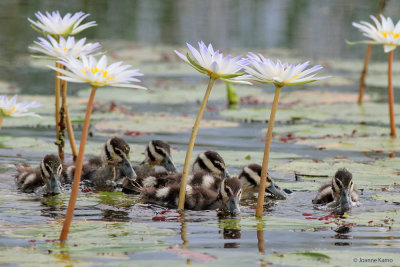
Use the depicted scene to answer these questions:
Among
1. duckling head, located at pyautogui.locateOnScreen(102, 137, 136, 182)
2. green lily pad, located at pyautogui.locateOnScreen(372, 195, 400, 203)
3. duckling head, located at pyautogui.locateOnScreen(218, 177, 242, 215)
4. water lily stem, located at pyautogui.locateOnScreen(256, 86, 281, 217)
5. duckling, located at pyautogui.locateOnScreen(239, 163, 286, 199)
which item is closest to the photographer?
water lily stem, located at pyautogui.locateOnScreen(256, 86, 281, 217)

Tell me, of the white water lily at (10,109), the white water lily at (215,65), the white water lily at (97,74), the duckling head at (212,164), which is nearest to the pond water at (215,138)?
the duckling head at (212,164)

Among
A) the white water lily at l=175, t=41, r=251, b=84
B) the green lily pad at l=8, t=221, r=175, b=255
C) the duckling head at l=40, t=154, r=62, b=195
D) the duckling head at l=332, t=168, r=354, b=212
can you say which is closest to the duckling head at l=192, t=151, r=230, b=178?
the duckling head at l=332, t=168, r=354, b=212

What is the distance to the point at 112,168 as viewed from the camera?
7707 mm

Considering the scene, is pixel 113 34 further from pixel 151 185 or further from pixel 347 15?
pixel 151 185

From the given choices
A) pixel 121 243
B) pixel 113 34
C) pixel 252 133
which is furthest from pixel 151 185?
pixel 113 34

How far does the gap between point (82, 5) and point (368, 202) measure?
1584 centimetres

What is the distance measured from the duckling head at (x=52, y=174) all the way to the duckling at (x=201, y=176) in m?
0.72

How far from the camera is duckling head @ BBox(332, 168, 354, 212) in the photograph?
6.32m

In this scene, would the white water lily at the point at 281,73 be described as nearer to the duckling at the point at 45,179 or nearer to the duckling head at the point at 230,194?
the duckling head at the point at 230,194

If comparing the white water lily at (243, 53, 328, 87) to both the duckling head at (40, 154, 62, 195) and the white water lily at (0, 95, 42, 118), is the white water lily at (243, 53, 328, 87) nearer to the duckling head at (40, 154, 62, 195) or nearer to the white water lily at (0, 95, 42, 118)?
the white water lily at (0, 95, 42, 118)

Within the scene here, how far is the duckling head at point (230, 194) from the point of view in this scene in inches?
241

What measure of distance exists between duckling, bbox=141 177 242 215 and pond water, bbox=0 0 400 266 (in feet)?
0.51

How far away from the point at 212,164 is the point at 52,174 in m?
1.50

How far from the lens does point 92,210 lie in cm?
617
